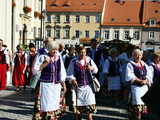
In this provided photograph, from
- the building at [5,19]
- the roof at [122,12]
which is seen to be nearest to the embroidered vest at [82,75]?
the building at [5,19]

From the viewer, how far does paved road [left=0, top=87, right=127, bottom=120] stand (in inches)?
418

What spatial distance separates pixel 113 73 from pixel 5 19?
19.4 metres

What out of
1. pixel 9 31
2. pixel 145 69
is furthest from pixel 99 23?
pixel 145 69

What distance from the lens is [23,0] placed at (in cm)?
3697

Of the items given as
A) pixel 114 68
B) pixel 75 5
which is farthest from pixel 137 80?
pixel 75 5

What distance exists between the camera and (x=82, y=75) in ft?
29.8

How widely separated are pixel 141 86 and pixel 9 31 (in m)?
23.2

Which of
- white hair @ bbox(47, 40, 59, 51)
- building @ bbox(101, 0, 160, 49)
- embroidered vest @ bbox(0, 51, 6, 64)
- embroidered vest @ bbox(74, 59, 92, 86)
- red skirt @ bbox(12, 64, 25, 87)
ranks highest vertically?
building @ bbox(101, 0, 160, 49)

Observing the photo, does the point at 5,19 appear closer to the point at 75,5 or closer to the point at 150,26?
the point at 150,26

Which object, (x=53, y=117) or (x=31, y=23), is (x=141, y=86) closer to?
(x=53, y=117)

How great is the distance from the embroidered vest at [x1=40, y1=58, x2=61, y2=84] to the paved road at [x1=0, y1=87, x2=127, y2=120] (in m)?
2.24

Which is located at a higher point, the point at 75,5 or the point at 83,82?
the point at 75,5

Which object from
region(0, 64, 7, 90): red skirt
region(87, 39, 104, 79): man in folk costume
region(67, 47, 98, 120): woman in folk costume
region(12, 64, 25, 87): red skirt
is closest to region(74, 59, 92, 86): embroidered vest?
region(67, 47, 98, 120): woman in folk costume

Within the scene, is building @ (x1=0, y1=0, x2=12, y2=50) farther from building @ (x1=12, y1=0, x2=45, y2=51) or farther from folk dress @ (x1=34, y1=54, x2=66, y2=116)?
folk dress @ (x1=34, y1=54, x2=66, y2=116)
